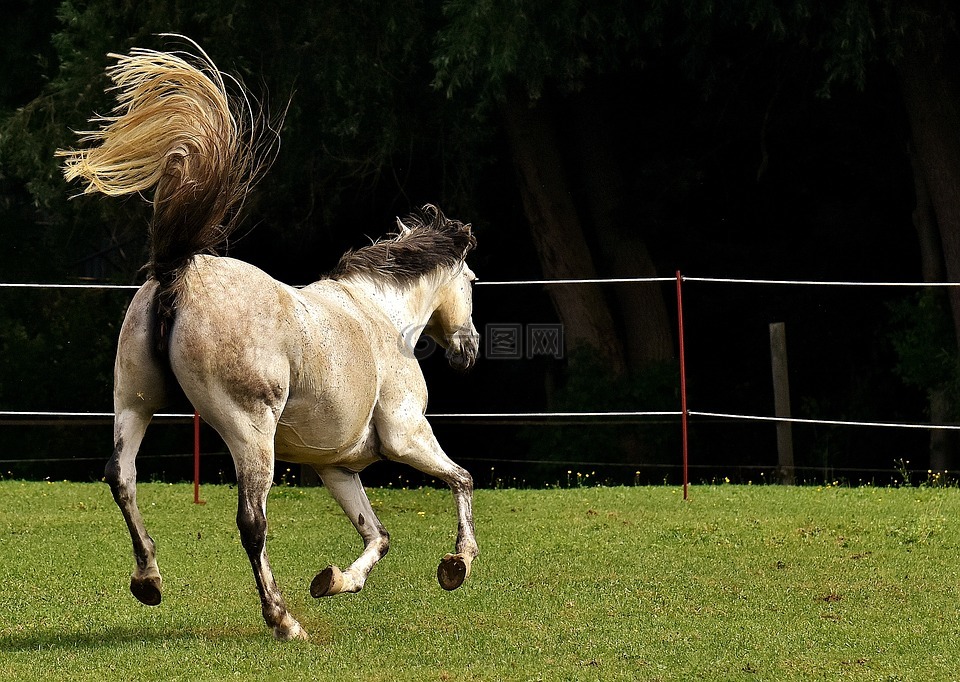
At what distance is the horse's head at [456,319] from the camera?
761cm

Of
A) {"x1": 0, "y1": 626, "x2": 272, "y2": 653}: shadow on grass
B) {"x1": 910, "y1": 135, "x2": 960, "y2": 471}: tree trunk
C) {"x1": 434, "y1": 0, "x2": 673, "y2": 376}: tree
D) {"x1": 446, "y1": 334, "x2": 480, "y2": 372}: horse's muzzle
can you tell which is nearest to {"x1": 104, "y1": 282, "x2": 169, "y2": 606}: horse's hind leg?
{"x1": 0, "y1": 626, "x2": 272, "y2": 653}: shadow on grass

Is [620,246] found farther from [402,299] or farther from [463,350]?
[402,299]

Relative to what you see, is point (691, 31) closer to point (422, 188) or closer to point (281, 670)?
point (422, 188)

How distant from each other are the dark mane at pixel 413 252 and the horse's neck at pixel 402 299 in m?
0.05

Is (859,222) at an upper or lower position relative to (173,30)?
lower

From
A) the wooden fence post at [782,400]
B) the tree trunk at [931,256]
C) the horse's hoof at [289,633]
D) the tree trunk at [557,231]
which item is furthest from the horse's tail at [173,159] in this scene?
the tree trunk at [931,256]

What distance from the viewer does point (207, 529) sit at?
386 inches

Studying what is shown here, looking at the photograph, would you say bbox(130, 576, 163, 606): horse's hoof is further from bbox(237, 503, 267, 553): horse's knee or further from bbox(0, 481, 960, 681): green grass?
bbox(237, 503, 267, 553): horse's knee

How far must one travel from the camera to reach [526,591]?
24.9 feet

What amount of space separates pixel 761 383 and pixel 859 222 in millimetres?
2627

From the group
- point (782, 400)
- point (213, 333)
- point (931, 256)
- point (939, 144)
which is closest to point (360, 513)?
point (213, 333)

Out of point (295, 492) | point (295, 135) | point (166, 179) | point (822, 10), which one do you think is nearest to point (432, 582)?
point (166, 179)

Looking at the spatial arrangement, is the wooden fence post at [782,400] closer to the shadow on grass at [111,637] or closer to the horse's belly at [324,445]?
the horse's belly at [324,445]

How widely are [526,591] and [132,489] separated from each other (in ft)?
8.23
